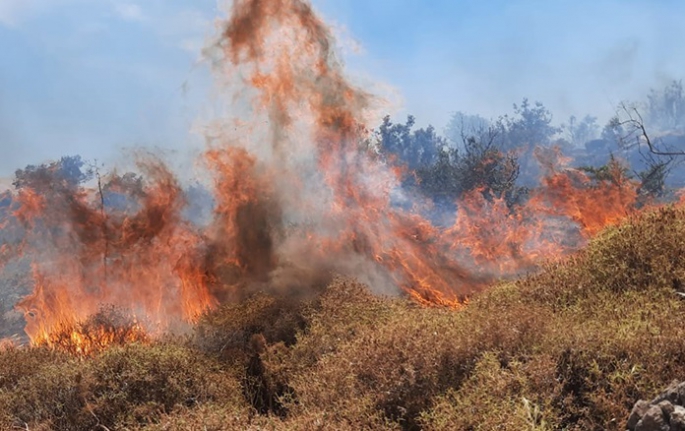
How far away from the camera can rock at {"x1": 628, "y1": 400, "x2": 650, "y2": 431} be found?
20.3ft

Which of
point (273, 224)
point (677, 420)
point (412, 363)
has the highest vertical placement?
point (273, 224)

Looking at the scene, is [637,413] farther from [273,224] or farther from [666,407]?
[273,224]

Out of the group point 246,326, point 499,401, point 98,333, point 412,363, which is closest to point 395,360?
point 412,363

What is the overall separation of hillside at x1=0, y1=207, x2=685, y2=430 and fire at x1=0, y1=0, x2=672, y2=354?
3315 millimetres

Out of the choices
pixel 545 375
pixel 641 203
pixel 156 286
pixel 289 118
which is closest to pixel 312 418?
pixel 545 375

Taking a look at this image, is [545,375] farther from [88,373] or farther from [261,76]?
[261,76]

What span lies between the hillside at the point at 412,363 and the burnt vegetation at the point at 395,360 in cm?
3

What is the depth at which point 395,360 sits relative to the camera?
30.3 ft

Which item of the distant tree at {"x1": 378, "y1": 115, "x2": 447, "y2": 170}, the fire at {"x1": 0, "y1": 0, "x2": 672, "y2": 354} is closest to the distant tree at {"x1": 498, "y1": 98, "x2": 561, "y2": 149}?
the distant tree at {"x1": 378, "y1": 115, "x2": 447, "y2": 170}

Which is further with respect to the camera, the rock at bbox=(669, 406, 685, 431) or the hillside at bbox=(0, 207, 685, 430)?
the hillside at bbox=(0, 207, 685, 430)

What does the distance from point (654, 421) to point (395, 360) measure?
4.25m

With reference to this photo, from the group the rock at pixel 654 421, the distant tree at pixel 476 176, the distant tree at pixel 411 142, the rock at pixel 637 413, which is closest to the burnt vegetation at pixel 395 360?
the rock at pixel 637 413

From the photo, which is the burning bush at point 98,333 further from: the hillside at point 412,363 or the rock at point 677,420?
the rock at point 677,420

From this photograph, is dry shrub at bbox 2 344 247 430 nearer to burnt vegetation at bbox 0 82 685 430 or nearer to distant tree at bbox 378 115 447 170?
burnt vegetation at bbox 0 82 685 430
